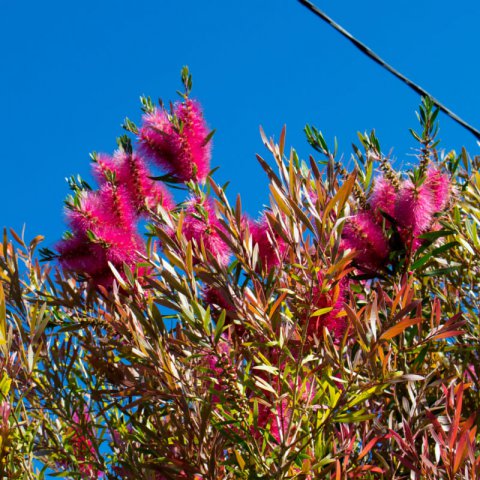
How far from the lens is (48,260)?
1.65 metres

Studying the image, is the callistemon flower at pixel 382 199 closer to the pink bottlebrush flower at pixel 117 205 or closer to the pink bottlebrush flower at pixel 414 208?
the pink bottlebrush flower at pixel 414 208

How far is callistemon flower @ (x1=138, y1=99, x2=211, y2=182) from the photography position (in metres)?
1.69

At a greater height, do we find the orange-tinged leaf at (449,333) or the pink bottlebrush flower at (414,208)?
the pink bottlebrush flower at (414,208)

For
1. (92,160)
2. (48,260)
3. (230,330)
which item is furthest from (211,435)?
(92,160)

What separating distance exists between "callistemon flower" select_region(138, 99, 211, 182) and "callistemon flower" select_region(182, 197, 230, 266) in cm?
17

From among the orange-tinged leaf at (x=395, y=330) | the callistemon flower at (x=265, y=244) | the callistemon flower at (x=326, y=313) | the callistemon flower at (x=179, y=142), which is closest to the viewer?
the orange-tinged leaf at (x=395, y=330)

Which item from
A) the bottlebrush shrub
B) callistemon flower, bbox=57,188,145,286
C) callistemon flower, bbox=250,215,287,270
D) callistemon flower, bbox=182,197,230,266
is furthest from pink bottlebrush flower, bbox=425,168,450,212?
callistemon flower, bbox=57,188,145,286

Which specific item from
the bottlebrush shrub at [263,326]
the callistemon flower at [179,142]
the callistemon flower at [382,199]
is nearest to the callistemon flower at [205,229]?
the bottlebrush shrub at [263,326]

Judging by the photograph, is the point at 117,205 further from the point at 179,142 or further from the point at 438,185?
the point at 438,185

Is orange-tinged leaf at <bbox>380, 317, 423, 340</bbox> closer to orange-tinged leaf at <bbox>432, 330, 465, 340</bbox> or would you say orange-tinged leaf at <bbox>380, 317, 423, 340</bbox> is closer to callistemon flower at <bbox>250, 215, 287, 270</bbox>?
orange-tinged leaf at <bbox>432, 330, 465, 340</bbox>

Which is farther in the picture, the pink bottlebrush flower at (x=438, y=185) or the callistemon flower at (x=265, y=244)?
the pink bottlebrush flower at (x=438, y=185)

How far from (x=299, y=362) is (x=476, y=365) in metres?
0.61

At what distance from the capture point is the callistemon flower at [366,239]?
1.53 meters

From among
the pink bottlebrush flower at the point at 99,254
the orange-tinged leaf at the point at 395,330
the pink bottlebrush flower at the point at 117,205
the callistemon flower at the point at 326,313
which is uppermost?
the pink bottlebrush flower at the point at 117,205
